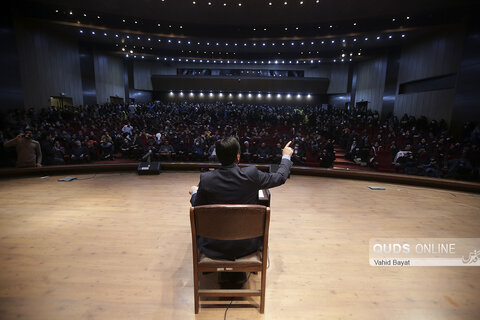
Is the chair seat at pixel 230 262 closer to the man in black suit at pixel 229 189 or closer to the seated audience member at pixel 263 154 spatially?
the man in black suit at pixel 229 189

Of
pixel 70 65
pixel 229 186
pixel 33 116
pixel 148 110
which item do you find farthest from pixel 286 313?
pixel 70 65

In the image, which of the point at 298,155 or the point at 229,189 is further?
the point at 298,155

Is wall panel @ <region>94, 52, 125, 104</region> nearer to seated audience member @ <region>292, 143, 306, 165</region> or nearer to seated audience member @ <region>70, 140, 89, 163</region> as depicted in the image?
seated audience member @ <region>70, 140, 89, 163</region>

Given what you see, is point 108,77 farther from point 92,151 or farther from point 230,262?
point 230,262

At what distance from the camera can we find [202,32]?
40.1 ft

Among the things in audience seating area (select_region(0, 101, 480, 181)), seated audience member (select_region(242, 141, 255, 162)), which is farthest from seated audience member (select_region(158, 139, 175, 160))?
seated audience member (select_region(242, 141, 255, 162))

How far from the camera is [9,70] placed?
984 centimetres

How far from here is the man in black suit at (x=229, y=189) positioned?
1.42 metres

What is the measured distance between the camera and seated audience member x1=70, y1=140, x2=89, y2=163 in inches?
249

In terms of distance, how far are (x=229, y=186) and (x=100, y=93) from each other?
17095mm

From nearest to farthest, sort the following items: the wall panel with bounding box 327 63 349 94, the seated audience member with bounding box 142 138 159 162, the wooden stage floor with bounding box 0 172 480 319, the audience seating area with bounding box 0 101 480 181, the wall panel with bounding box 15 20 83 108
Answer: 1. the wooden stage floor with bounding box 0 172 480 319
2. the audience seating area with bounding box 0 101 480 181
3. the seated audience member with bounding box 142 138 159 162
4. the wall panel with bounding box 15 20 83 108
5. the wall panel with bounding box 327 63 349 94

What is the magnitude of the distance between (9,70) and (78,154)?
7101mm

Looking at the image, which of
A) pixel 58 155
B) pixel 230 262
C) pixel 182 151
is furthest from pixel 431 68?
pixel 58 155

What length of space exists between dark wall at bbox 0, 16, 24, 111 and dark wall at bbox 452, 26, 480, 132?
17.7m
